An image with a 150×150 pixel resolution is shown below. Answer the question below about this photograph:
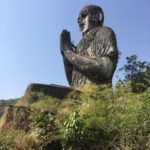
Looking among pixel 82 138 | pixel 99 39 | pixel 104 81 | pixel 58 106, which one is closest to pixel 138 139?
pixel 82 138

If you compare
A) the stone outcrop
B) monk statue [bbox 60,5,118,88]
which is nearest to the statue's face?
monk statue [bbox 60,5,118,88]

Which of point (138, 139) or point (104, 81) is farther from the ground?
point (104, 81)

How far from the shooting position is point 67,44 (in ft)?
43.1

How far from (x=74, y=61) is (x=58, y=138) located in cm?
550

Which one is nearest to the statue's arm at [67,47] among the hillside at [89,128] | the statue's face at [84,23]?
the statue's face at [84,23]

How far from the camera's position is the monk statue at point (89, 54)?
12000 mm

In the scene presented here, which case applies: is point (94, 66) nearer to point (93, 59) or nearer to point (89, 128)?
point (93, 59)

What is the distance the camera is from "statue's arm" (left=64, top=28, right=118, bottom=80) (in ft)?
39.4

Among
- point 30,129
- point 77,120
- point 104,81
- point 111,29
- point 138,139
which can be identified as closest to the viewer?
point 138,139

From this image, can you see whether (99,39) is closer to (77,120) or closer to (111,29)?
(111,29)

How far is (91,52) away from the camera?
12.7 m

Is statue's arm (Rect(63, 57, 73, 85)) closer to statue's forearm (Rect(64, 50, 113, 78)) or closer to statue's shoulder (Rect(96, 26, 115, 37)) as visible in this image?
statue's forearm (Rect(64, 50, 113, 78))

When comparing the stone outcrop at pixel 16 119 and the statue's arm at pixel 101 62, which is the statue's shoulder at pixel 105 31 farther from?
the stone outcrop at pixel 16 119

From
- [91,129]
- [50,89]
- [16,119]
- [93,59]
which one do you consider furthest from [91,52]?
[91,129]
